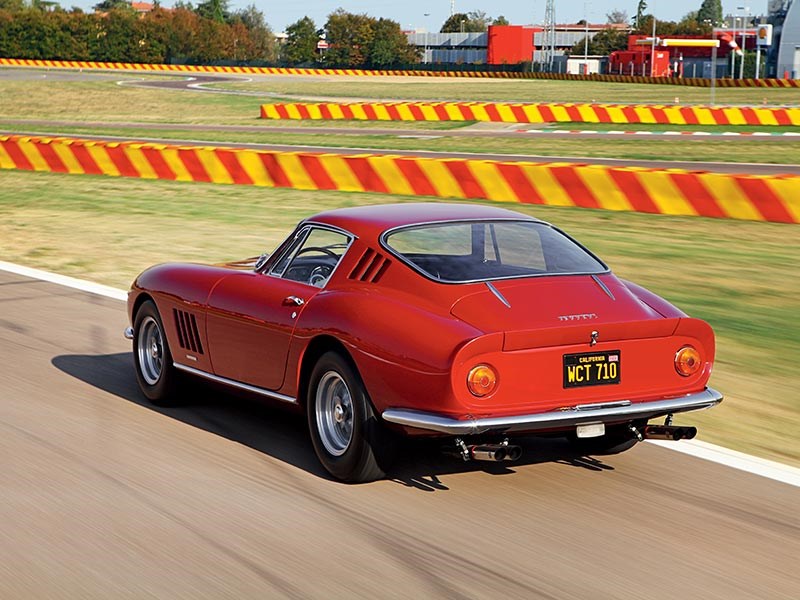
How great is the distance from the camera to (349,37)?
142 m

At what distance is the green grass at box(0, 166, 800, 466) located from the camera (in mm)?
7703

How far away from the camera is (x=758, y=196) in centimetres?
1570

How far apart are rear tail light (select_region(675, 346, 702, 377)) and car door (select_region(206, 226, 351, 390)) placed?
5.53 ft

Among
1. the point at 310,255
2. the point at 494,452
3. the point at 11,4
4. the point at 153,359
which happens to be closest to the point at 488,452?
the point at 494,452

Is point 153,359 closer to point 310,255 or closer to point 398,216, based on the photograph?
point 310,255

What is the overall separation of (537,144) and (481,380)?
2798 centimetres

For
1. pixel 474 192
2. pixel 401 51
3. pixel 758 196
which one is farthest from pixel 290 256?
pixel 401 51

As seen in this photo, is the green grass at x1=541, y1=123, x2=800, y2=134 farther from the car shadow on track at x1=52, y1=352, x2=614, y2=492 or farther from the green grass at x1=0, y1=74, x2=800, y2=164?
the car shadow on track at x1=52, y1=352, x2=614, y2=492

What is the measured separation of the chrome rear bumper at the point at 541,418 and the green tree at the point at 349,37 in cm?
13477

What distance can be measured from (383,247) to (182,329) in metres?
1.65

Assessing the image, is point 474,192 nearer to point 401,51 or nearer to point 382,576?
point 382,576

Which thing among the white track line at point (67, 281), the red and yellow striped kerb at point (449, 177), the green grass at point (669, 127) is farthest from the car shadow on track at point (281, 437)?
the green grass at point (669, 127)

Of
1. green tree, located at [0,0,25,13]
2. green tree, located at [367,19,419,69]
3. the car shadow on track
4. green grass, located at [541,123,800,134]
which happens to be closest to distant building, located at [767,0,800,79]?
green tree, located at [367,19,419,69]

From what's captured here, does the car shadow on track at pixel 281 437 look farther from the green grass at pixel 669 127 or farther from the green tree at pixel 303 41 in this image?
the green tree at pixel 303 41
